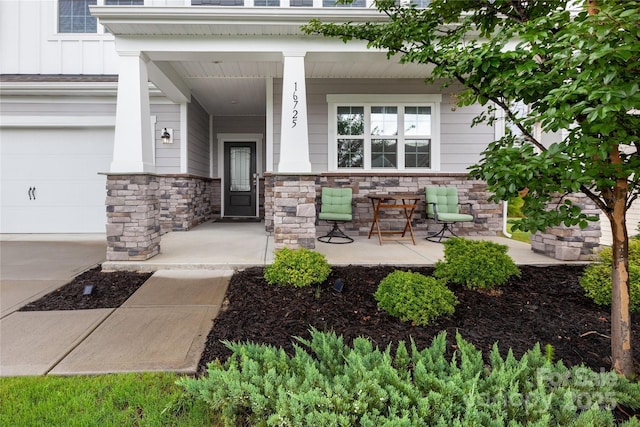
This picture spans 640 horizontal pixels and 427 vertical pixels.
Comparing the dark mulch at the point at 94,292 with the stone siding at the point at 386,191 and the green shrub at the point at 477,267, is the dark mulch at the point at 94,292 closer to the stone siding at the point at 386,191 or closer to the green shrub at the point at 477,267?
the stone siding at the point at 386,191

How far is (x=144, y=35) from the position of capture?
3.82 metres

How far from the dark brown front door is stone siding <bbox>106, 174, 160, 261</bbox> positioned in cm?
508

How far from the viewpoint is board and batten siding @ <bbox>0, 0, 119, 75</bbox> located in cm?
596

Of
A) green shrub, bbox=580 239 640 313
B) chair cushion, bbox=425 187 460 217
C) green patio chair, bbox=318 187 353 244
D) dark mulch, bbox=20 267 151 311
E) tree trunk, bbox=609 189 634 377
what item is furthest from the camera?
chair cushion, bbox=425 187 460 217

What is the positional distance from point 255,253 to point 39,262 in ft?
8.73

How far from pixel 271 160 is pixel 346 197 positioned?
1.50 meters

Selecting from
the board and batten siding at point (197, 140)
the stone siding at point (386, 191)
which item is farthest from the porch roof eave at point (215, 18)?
the board and batten siding at point (197, 140)

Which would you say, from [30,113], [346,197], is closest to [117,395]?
[346,197]

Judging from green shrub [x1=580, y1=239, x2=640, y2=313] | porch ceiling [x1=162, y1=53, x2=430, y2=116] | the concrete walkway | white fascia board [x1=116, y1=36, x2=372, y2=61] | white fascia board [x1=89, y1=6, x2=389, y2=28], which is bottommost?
the concrete walkway

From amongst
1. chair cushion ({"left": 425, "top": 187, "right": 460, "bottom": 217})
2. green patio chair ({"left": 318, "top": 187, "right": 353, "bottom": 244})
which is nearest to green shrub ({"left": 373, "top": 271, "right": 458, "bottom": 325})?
green patio chair ({"left": 318, "top": 187, "right": 353, "bottom": 244})

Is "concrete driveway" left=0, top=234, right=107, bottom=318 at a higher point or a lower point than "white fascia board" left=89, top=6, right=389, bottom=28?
lower

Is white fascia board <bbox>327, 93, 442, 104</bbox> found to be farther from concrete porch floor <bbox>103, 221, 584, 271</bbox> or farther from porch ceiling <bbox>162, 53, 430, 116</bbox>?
concrete porch floor <bbox>103, 221, 584, 271</bbox>

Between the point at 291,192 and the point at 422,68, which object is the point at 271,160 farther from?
the point at 422,68

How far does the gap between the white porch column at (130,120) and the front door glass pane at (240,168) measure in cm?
499
